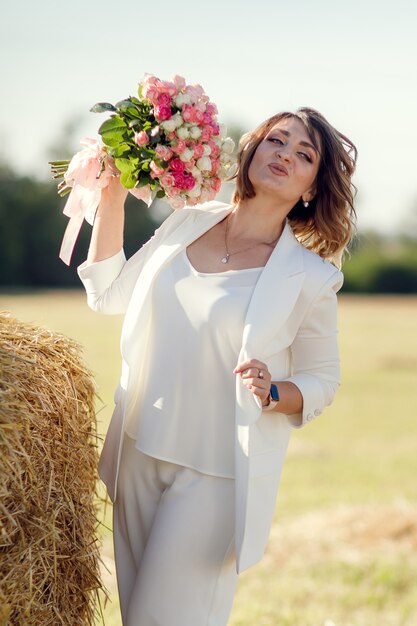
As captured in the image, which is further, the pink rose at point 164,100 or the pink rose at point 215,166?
the pink rose at point 215,166

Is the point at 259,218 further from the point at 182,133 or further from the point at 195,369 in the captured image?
the point at 195,369

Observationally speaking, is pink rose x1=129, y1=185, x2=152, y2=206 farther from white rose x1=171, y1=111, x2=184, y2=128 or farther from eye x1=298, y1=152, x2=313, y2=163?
eye x1=298, y1=152, x2=313, y2=163

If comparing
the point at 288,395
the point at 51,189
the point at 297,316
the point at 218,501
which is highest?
the point at 297,316

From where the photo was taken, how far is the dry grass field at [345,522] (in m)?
5.45

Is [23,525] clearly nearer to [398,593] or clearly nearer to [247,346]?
[247,346]

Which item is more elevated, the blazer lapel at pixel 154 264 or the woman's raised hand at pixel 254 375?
the blazer lapel at pixel 154 264

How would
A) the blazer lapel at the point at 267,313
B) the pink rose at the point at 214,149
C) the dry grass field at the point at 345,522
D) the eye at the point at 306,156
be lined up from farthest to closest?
the dry grass field at the point at 345,522
the eye at the point at 306,156
the pink rose at the point at 214,149
the blazer lapel at the point at 267,313

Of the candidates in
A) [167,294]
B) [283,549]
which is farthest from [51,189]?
[167,294]

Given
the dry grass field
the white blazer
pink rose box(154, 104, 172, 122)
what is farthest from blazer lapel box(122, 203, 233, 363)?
pink rose box(154, 104, 172, 122)

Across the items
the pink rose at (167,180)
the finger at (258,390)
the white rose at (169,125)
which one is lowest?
the finger at (258,390)

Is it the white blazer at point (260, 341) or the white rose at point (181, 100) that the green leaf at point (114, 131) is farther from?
the white blazer at point (260, 341)

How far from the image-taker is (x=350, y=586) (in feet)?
19.1

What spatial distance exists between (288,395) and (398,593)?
298 cm

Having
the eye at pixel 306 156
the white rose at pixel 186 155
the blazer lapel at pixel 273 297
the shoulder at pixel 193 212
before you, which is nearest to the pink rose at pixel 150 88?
the white rose at pixel 186 155
